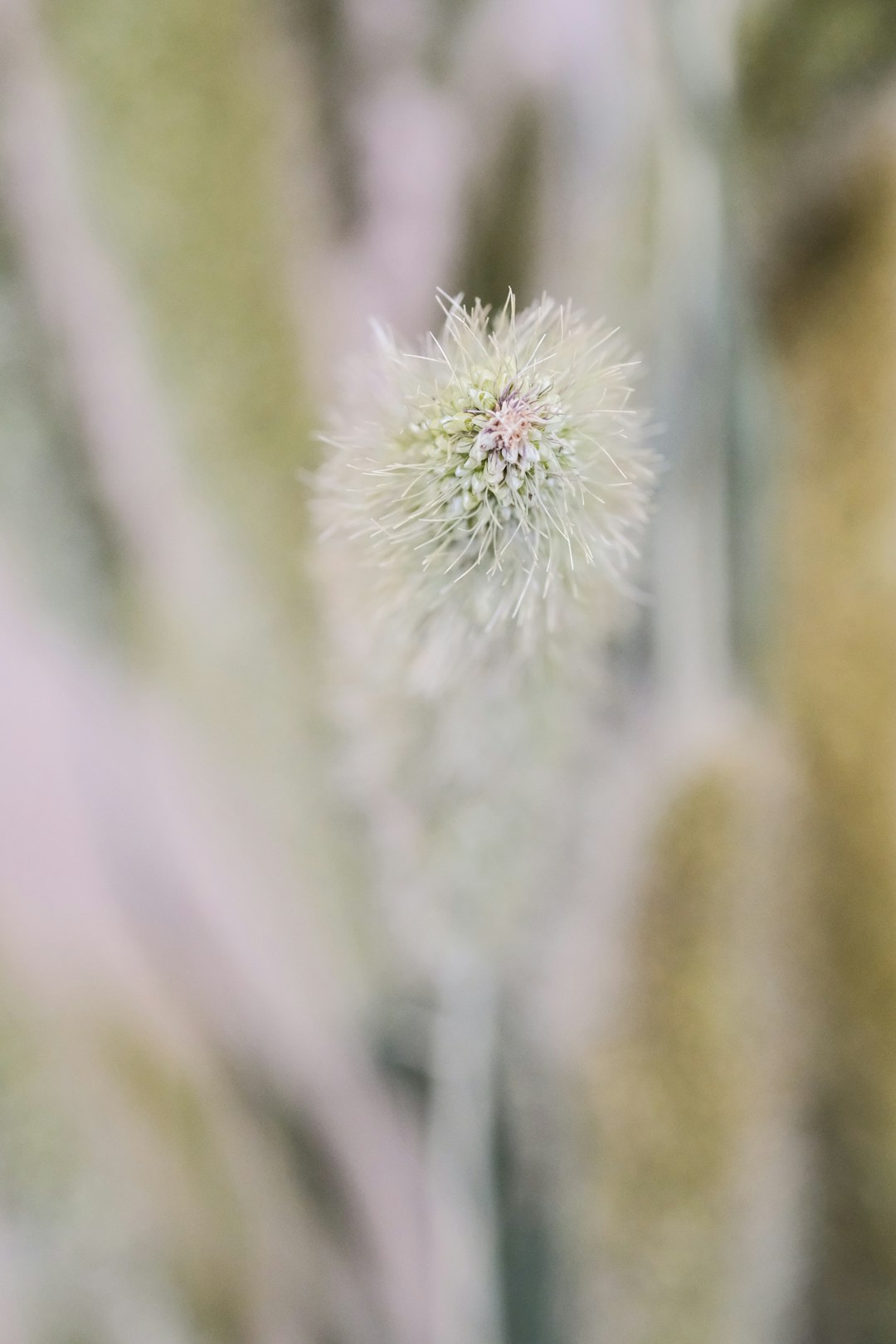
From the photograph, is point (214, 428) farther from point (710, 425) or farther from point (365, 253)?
point (710, 425)

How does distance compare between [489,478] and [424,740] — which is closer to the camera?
[489,478]

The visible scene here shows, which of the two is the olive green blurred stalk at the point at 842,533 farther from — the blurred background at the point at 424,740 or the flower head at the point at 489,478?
the flower head at the point at 489,478

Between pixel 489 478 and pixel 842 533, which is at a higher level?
pixel 842 533

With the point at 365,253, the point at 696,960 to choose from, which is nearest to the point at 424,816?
the point at 696,960

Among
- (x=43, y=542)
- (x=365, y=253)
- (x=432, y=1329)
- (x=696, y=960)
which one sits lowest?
(x=432, y=1329)

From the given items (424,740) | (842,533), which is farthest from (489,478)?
(842,533)

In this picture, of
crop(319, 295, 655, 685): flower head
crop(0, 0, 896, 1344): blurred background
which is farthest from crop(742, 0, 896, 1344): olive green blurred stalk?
crop(319, 295, 655, 685): flower head

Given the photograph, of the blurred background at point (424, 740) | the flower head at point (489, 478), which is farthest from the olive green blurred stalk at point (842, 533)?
the flower head at point (489, 478)

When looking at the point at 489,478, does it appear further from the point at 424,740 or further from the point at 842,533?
the point at 842,533
